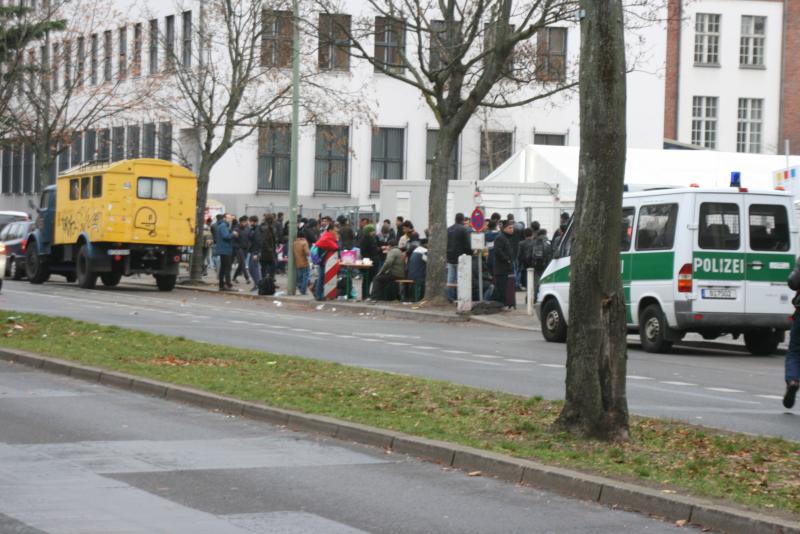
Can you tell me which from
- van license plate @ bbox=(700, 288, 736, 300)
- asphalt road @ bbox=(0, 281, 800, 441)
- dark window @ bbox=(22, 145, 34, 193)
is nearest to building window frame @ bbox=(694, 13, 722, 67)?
dark window @ bbox=(22, 145, 34, 193)

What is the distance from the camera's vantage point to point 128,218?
125 feet

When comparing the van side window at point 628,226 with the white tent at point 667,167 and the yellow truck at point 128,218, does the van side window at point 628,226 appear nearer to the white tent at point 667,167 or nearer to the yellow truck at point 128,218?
the white tent at point 667,167

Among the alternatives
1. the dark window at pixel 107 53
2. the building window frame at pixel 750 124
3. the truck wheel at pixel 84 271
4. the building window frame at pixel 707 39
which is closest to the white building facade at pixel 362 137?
the dark window at pixel 107 53

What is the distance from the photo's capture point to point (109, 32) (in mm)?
58094

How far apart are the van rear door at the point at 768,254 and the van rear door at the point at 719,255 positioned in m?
0.15

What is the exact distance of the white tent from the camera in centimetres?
3953

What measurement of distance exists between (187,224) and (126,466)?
97.2ft

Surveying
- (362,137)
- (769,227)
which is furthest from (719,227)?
(362,137)

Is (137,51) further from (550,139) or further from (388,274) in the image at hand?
(388,274)

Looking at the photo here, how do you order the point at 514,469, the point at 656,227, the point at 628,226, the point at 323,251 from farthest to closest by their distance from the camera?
the point at 323,251 → the point at 628,226 → the point at 656,227 → the point at 514,469

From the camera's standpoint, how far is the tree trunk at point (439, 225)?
31.2m

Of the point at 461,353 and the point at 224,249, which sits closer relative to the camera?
the point at 461,353

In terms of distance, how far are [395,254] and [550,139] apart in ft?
102

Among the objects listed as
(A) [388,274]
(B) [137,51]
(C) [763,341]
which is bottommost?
(C) [763,341]
